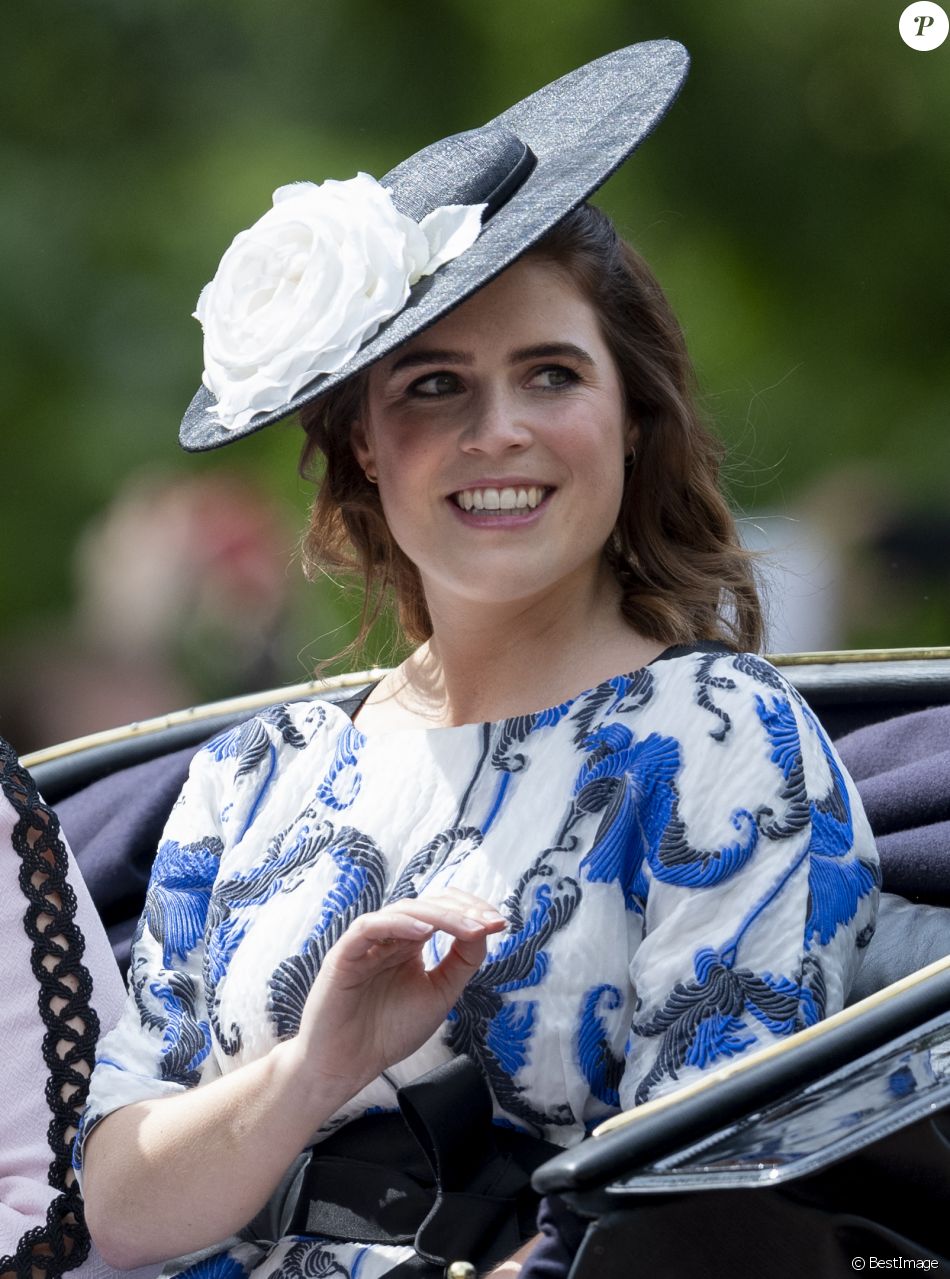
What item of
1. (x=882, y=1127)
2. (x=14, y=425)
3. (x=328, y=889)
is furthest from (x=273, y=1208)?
(x=14, y=425)

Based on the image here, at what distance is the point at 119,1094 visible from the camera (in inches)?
60.0

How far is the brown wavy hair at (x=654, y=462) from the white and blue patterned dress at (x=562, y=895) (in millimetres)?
148

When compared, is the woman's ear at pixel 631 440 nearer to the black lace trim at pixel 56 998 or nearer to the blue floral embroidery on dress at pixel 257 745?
the blue floral embroidery on dress at pixel 257 745

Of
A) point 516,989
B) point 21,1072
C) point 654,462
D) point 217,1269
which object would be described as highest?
point 654,462

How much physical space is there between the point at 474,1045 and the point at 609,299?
2.15 feet

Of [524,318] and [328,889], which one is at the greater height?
[524,318]

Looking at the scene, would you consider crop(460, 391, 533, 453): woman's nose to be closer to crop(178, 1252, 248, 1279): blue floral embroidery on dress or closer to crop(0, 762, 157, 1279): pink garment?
crop(0, 762, 157, 1279): pink garment

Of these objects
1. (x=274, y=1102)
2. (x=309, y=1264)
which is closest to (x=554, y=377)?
(x=274, y=1102)

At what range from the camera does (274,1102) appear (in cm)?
139

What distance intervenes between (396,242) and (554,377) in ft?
0.59

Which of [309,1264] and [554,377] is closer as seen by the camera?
[309,1264]

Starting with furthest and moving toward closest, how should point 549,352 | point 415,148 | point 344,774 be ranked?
point 415,148 < point 344,774 < point 549,352

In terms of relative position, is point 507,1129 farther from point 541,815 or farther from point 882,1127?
point 882,1127

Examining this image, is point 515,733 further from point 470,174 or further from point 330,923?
point 470,174
